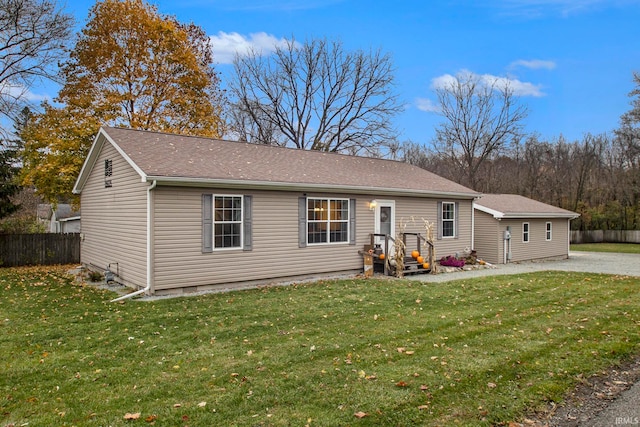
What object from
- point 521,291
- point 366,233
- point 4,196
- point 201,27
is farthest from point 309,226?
point 201,27

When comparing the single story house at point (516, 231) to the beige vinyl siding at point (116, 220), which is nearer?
the beige vinyl siding at point (116, 220)

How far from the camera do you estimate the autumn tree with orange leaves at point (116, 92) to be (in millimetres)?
16453

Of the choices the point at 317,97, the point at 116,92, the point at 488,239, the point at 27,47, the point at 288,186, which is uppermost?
the point at 317,97

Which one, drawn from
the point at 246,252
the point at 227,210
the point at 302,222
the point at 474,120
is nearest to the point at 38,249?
the point at 227,210

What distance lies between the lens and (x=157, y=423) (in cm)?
340

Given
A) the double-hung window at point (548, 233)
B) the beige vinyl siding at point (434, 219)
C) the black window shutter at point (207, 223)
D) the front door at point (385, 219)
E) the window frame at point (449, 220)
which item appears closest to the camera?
the black window shutter at point (207, 223)

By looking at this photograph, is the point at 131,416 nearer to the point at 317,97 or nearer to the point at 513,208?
the point at 513,208

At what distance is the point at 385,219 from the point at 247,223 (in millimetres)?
5195

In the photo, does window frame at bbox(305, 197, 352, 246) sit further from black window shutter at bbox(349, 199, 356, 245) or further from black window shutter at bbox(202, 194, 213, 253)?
black window shutter at bbox(202, 194, 213, 253)

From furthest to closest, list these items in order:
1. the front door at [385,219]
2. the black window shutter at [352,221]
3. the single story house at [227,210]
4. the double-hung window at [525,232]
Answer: the double-hung window at [525,232] < the front door at [385,219] < the black window shutter at [352,221] < the single story house at [227,210]

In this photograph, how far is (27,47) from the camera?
635 inches

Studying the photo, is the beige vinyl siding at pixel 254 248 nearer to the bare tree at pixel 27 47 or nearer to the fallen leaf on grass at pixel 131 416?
the fallen leaf on grass at pixel 131 416

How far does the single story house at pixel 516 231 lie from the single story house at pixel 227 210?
340cm

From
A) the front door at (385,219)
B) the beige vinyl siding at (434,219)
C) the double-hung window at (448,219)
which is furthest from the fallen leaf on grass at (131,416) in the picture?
the double-hung window at (448,219)
